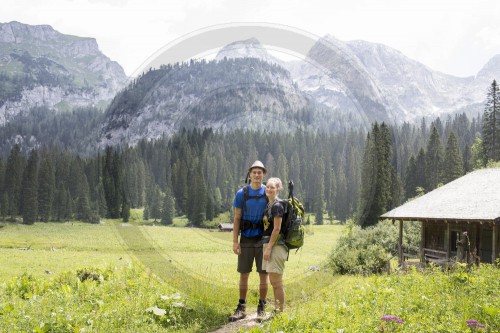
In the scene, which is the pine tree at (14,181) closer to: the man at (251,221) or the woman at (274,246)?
the man at (251,221)

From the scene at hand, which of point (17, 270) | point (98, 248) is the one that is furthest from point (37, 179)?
point (17, 270)

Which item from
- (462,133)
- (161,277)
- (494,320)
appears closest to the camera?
(494,320)

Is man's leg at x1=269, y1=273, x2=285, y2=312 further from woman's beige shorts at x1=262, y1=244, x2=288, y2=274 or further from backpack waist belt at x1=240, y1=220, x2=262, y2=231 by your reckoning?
backpack waist belt at x1=240, y1=220, x2=262, y2=231

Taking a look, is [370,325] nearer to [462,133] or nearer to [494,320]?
[494,320]

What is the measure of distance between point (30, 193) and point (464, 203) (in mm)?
93760

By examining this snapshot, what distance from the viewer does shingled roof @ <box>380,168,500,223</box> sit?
19.4 meters

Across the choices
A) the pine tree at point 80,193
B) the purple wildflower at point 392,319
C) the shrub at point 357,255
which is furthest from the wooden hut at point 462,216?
the pine tree at point 80,193

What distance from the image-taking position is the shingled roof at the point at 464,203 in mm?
19422

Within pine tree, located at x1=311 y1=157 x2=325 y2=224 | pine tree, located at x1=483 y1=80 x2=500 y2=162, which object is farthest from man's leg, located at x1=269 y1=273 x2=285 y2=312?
pine tree, located at x1=483 y1=80 x2=500 y2=162

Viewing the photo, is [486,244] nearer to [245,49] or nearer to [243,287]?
[245,49]

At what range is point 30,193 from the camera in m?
94.8

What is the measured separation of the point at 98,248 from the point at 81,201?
5647cm

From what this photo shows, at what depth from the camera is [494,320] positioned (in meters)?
6.74

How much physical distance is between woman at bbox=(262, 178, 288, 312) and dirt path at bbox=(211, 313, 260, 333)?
1.95 feet
